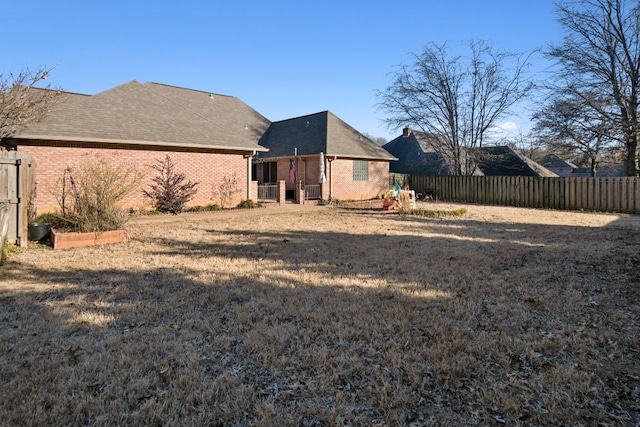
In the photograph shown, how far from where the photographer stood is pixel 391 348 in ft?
11.6

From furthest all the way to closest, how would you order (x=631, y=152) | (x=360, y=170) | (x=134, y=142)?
(x=360, y=170) → (x=631, y=152) → (x=134, y=142)

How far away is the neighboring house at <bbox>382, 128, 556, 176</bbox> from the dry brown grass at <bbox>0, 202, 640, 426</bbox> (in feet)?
70.6

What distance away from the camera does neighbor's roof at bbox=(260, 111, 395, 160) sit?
73.5 ft

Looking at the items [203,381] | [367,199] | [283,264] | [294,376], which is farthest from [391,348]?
[367,199]

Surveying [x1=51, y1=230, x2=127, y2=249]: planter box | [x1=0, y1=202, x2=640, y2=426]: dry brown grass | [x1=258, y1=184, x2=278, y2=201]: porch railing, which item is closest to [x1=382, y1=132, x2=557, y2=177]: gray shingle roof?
[x1=258, y1=184, x2=278, y2=201]: porch railing

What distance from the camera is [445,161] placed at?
2848 cm

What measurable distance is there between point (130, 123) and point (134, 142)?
4.99 ft

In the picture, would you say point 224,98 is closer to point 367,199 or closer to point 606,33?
point 367,199

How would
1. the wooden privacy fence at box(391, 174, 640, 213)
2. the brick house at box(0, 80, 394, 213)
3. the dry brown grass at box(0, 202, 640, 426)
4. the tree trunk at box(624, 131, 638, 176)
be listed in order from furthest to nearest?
1. the tree trunk at box(624, 131, 638, 176)
2. the wooden privacy fence at box(391, 174, 640, 213)
3. the brick house at box(0, 80, 394, 213)
4. the dry brown grass at box(0, 202, 640, 426)

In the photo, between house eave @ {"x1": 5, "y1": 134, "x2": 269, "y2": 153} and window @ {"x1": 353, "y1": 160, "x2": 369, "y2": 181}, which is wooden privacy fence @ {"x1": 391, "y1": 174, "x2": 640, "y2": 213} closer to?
window @ {"x1": 353, "y1": 160, "x2": 369, "y2": 181}

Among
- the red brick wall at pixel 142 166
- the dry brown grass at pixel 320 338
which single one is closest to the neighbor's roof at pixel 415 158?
the red brick wall at pixel 142 166

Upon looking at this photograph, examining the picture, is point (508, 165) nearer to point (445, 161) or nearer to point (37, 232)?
point (445, 161)

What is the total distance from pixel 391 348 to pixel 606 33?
26.2 m

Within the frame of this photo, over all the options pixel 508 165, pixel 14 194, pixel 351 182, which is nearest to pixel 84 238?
pixel 14 194
